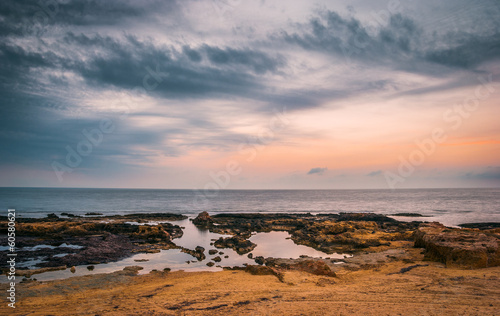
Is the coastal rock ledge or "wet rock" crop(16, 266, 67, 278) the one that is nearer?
the coastal rock ledge

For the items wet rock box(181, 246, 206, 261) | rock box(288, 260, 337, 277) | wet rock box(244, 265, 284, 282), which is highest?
rock box(288, 260, 337, 277)

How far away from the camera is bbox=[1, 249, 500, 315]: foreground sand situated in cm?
1048

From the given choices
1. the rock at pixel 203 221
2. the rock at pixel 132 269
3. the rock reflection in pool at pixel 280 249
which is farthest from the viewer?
the rock at pixel 203 221

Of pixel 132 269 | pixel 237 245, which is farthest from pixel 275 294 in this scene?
pixel 237 245

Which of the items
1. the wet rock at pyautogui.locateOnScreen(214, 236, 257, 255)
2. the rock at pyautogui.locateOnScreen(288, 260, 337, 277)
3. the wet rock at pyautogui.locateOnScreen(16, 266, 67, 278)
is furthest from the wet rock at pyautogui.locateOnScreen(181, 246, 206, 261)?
the wet rock at pyautogui.locateOnScreen(16, 266, 67, 278)

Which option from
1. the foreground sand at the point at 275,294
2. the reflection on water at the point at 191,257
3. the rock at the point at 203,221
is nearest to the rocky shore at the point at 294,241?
the reflection on water at the point at 191,257

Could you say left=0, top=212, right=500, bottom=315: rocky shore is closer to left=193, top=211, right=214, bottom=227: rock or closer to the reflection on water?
the reflection on water

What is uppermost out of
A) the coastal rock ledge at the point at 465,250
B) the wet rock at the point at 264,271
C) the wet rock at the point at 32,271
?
the coastal rock ledge at the point at 465,250

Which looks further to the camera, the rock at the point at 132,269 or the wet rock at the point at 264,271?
the rock at the point at 132,269

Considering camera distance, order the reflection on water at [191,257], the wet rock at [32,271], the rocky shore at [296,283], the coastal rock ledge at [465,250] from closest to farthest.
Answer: the rocky shore at [296,283] → the coastal rock ledge at [465,250] → the wet rock at [32,271] → the reflection on water at [191,257]

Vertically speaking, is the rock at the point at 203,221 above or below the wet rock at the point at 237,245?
below

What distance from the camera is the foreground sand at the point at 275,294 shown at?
10.5 m

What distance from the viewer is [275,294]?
12.3m

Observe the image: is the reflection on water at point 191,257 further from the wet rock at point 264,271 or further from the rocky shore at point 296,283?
the wet rock at point 264,271
